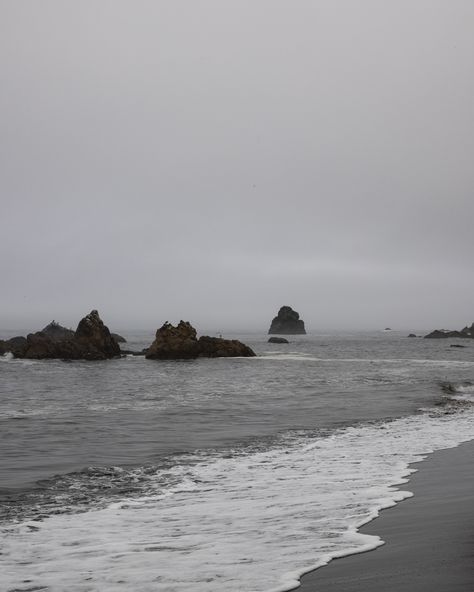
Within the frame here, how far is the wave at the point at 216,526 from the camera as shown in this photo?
5941 millimetres

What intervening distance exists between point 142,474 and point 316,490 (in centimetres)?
333

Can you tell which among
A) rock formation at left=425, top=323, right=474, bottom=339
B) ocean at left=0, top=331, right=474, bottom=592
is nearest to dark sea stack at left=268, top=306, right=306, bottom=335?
rock formation at left=425, top=323, right=474, bottom=339

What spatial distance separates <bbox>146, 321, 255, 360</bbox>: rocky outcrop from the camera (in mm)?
58812

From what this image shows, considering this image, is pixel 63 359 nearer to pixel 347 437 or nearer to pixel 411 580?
pixel 347 437

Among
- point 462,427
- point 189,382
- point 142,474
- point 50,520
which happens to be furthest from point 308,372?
point 50,520

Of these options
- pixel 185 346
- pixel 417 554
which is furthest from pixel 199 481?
pixel 185 346

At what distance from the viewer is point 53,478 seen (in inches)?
442

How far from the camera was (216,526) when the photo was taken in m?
7.87

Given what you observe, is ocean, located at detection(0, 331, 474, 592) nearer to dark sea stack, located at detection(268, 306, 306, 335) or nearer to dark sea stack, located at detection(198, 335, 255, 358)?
dark sea stack, located at detection(198, 335, 255, 358)

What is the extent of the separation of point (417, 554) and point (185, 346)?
54.2m

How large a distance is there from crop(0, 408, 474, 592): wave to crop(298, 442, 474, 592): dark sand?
0.23m

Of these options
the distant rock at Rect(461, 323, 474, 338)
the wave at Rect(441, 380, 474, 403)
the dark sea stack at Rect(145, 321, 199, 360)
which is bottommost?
the wave at Rect(441, 380, 474, 403)

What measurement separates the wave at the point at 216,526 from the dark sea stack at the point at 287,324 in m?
161

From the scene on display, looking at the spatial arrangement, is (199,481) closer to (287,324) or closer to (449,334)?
(449,334)
